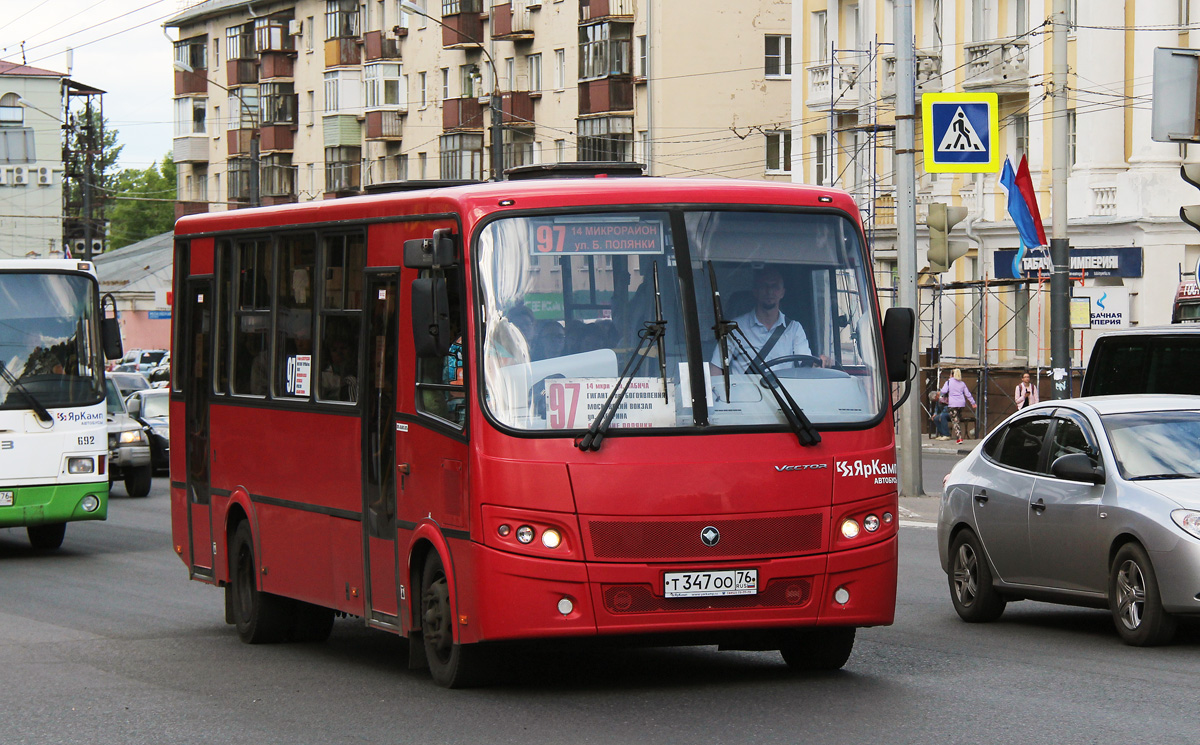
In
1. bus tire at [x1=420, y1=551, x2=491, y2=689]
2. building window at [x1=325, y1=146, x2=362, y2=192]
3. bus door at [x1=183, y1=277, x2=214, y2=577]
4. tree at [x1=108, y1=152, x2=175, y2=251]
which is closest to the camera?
bus tire at [x1=420, y1=551, x2=491, y2=689]

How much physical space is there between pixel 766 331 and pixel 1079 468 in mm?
3298

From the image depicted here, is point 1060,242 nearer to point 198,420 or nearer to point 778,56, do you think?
point 198,420

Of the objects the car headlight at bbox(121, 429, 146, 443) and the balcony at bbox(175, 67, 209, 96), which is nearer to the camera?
the car headlight at bbox(121, 429, 146, 443)

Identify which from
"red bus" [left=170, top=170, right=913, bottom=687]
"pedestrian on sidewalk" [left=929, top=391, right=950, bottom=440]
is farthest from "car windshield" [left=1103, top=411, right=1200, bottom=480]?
"pedestrian on sidewalk" [left=929, top=391, right=950, bottom=440]

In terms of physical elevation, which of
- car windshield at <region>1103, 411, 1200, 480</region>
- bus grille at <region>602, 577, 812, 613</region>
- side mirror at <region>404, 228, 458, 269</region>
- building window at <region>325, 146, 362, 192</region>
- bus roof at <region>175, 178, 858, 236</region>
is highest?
building window at <region>325, 146, 362, 192</region>

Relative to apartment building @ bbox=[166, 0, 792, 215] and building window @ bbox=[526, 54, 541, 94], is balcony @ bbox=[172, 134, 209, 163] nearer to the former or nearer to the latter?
apartment building @ bbox=[166, 0, 792, 215]

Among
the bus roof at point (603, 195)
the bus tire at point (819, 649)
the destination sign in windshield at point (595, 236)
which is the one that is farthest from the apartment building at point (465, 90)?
the destination sign in windshield at point (595, 236)

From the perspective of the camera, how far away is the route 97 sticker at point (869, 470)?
9.80 m

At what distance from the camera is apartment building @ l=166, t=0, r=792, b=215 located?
62.7m

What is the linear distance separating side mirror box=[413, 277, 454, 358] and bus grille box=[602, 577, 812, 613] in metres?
1.40

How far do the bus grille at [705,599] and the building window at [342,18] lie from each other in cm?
7320

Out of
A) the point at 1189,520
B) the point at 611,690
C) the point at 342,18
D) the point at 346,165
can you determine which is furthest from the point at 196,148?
the point at 611,690

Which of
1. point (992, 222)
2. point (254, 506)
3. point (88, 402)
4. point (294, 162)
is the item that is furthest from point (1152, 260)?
point (294, 162)

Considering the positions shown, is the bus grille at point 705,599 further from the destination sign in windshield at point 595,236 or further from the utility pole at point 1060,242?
the utility pole at point 1060,242
